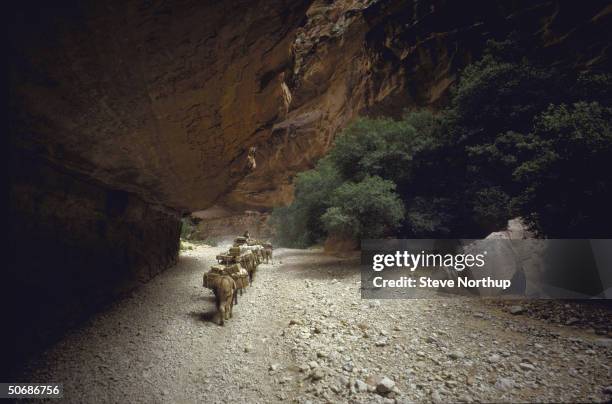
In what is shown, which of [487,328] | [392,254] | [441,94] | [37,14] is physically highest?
[441,94]

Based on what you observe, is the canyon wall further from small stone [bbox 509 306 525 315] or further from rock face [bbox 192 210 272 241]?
rock face [bbox 192 210 272 241]

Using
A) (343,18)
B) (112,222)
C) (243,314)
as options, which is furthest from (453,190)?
(343,18)

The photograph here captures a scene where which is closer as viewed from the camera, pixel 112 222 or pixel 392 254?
pixel 112 222

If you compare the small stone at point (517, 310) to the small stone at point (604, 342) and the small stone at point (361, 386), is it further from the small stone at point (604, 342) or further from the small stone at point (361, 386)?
the small stone at point (361, 386)

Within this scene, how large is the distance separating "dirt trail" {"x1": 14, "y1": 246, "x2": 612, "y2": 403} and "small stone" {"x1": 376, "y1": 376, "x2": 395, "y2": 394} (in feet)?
0.11

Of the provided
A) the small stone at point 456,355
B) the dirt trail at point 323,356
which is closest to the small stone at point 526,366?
the dirt trail at point 323,356

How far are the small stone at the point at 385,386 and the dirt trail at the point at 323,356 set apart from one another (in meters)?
0.03

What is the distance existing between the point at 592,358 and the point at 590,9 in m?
15.1

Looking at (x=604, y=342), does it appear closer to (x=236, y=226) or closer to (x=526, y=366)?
(x=526, y=366)

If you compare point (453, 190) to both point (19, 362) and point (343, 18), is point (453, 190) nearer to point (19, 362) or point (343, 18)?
point (19, 362)

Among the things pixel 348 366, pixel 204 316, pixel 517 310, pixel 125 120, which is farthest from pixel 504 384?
pixel 125 120

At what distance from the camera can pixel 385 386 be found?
3.27 meters

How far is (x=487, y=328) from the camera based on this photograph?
15.5 feet

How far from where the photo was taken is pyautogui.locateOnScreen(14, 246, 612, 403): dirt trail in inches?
129
